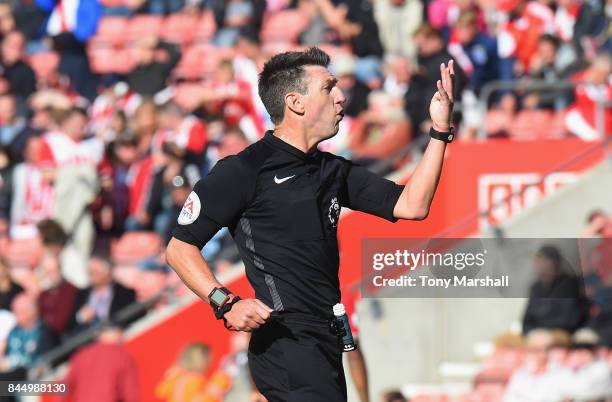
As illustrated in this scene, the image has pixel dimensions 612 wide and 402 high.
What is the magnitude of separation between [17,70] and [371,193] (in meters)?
10.9

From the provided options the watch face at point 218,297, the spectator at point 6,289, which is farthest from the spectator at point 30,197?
the watch face at point 218,297

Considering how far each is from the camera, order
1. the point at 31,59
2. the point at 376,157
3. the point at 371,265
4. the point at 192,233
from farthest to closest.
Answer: the point at 31,59 < the point at 376,157 < the point at 371,265 < the point at 192,233

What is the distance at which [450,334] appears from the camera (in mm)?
10195

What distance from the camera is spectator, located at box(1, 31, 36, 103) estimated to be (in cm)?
1567

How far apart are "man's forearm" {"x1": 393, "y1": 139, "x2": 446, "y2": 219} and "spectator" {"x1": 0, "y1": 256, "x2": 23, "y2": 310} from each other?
700cm

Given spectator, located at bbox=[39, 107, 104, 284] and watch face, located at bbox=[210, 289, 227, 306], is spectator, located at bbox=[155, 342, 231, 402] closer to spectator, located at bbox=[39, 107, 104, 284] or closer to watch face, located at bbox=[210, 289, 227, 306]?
spectator, located at bbox=[39, 107, 104, 284]

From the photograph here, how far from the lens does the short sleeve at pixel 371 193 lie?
18.6 feet

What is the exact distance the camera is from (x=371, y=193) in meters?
5.71

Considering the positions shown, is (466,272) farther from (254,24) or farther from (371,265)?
(254,24)

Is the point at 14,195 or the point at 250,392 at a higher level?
the point at 14,195

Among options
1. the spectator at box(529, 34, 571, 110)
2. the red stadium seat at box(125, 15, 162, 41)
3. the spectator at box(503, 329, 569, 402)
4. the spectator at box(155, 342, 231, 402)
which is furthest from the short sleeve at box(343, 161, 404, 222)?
the red stadium seat at box(125, 15, 162, 41)

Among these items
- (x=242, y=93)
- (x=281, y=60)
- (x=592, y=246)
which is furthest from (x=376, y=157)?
(x=281, y=60)

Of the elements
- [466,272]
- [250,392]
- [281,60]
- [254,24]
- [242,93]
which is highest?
[254,24]

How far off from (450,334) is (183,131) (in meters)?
3.92
